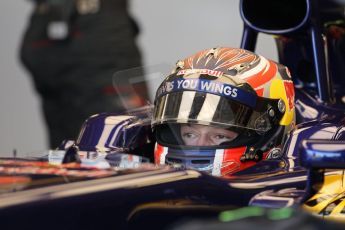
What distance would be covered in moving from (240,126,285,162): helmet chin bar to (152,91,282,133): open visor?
1.2 inches

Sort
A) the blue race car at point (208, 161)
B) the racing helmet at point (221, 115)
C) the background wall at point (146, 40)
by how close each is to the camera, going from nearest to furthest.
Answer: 1. the blue race car at point (208, 161)
2. the racing helmet at point (221, 115)
3. the background wall at point (146, 40)

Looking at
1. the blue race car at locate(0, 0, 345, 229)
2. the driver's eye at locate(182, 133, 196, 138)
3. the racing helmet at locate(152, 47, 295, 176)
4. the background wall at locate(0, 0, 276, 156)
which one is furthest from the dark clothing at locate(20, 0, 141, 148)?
the driver's eye at locate(182, 133, 196, 138)

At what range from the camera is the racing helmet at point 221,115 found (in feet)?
11.0

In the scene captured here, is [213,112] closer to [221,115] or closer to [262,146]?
[221,115]

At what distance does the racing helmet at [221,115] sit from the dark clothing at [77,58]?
1.99 m

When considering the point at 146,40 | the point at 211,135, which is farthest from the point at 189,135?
the point at 146,40

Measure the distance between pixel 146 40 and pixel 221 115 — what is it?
232 centimetres

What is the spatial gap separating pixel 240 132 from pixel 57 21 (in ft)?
7.90

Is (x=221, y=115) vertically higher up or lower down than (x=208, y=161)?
higher up

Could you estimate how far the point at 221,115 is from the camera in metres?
3.35

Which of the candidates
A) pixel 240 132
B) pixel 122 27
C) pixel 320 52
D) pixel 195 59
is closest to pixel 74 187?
A: pixel 240 132

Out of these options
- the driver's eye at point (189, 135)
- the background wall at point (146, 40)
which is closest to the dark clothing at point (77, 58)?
the background wall at point (146, 40)

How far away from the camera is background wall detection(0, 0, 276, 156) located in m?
5.52

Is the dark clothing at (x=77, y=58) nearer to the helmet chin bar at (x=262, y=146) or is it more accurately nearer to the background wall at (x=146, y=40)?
the background wall at (x=146, y=40)
